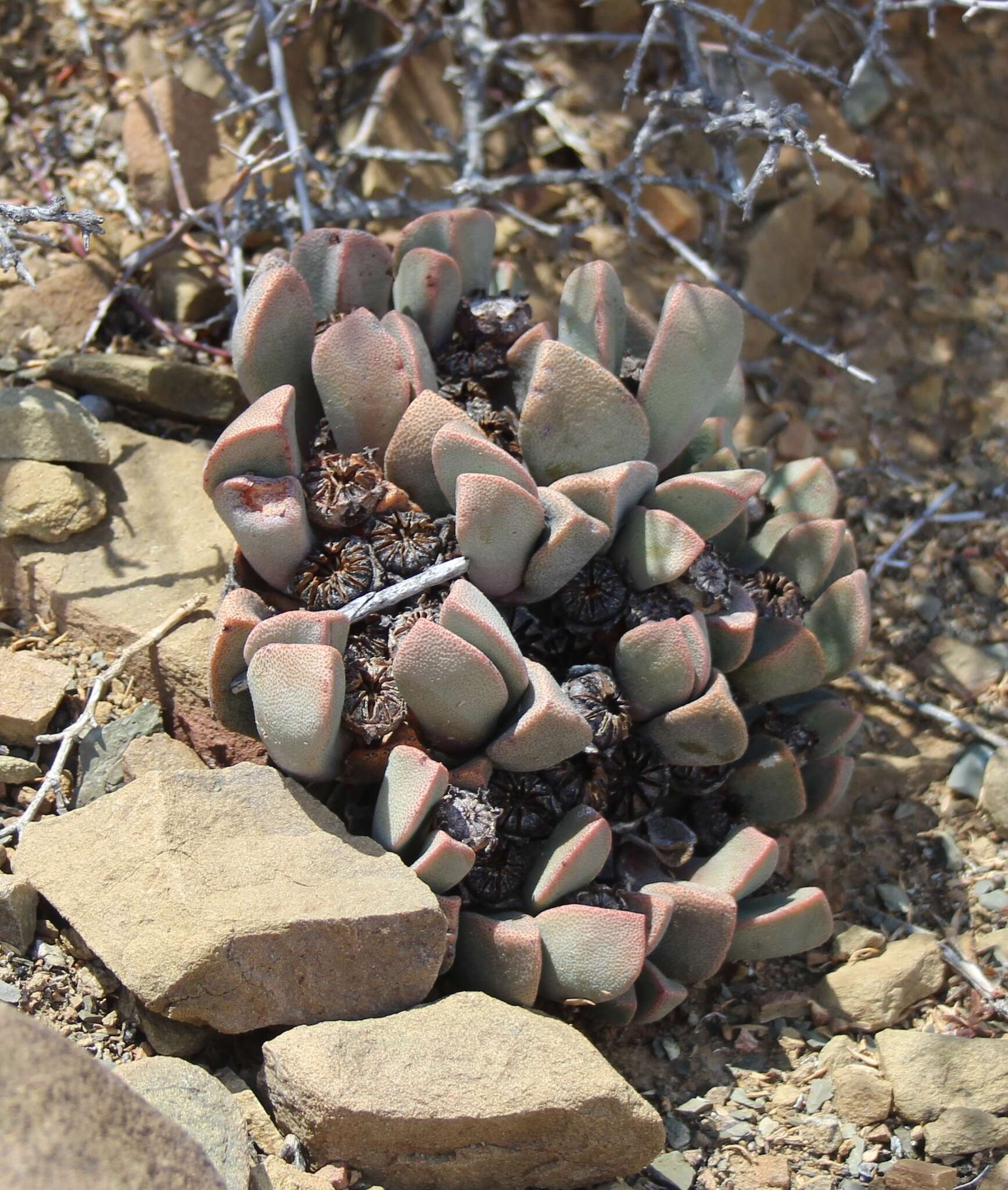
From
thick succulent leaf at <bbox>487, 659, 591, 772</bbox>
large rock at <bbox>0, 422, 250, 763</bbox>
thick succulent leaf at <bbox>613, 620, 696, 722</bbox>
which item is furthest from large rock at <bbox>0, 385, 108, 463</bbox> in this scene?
thick succulent leaf at <bbox>613, 620, 696, 722</bbox>

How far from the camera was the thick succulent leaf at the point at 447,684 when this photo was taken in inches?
90.4

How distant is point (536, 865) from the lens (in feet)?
8.18

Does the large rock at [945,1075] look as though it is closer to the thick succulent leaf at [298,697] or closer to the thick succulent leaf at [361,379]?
the thick succulent leaf at [298,697]

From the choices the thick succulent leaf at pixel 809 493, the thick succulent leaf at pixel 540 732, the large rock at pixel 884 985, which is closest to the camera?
the thick succulent leaf at pixel 540 732

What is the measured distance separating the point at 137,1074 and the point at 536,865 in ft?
2.82

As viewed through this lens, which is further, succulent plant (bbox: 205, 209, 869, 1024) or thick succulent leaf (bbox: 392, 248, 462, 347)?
thick succulent leaf (bbox: 392, 248, 462, 347)

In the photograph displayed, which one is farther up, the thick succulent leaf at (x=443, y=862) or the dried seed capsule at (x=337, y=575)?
the dried seed capsule at (x=337, y=575)

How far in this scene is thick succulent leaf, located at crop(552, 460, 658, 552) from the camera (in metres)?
2.59

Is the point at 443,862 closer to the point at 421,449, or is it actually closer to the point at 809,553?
the point at 421,449

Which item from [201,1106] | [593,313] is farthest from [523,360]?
[201,1106]

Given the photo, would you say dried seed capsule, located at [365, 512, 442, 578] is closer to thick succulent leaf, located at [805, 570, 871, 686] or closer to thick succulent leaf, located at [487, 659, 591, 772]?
thick succulent leaf, located at [487, 659, 591, 772]

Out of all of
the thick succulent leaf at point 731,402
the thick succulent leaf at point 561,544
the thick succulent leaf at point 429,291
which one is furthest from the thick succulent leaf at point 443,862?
the thick succulent leaf at point 731,402

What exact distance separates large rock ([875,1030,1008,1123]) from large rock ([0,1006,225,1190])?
1.58m

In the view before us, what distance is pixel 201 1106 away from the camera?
6.49 feet
